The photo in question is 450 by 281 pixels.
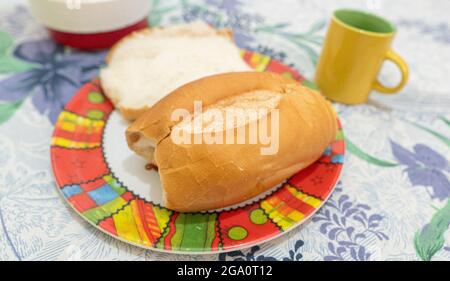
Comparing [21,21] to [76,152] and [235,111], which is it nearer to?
[76,152]

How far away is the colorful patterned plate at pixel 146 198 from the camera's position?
1.94ft

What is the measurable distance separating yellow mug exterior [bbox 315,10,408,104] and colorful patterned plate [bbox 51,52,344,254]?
227mm

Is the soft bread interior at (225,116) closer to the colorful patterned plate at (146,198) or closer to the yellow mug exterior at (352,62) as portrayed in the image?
the colorful patterned plate at (146,198)

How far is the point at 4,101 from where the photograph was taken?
0.90m

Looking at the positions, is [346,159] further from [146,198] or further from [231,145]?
[146,198]

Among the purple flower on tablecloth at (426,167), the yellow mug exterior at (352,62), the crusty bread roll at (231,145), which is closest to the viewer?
the crusty bread roll at (231,145)

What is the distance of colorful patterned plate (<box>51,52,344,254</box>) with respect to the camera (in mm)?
590

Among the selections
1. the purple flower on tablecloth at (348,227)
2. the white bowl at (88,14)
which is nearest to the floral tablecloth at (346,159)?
the purple flower on tablecloth at (348,227)

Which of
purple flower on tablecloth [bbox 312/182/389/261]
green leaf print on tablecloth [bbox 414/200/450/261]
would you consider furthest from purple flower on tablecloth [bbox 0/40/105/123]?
green leaf print on tablecloth [bbox 414/200/450/261]

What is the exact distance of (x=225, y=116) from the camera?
628 mm

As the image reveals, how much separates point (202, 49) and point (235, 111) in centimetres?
39

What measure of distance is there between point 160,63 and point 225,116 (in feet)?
1.20

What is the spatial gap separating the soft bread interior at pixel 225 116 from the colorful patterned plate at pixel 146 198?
2.7 inches

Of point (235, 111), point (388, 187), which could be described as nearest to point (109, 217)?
point (235, 111)
